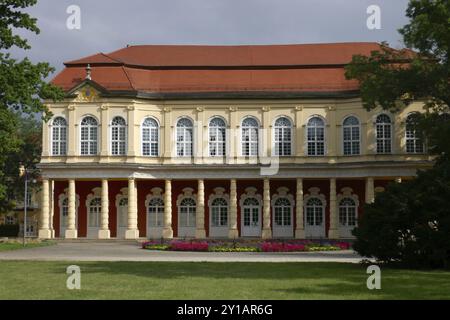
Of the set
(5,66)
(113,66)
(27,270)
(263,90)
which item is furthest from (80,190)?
(27,270)

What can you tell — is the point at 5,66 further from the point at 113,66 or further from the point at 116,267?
the point at 113,66

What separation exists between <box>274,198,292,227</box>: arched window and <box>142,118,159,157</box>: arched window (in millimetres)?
8874

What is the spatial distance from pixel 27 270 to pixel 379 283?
1118 centimetres

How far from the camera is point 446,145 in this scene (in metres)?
28.1

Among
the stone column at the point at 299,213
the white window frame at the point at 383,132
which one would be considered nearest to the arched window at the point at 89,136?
the stone column at the point at 299,213

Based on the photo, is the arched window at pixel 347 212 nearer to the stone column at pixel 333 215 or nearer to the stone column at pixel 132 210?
the stone column at pixel 333 215

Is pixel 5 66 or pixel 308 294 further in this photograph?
pixel 5 66

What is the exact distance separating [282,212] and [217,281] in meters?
31.7

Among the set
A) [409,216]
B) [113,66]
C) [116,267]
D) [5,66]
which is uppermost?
[113,66]

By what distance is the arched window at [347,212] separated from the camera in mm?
50719

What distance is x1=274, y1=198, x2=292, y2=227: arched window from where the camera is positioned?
5166 centimetres

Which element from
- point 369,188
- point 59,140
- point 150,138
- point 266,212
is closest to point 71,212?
point 59,140

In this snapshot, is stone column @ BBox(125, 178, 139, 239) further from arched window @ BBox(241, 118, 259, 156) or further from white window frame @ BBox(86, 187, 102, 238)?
arched window @ BBox(241, 118, 259, 156)
